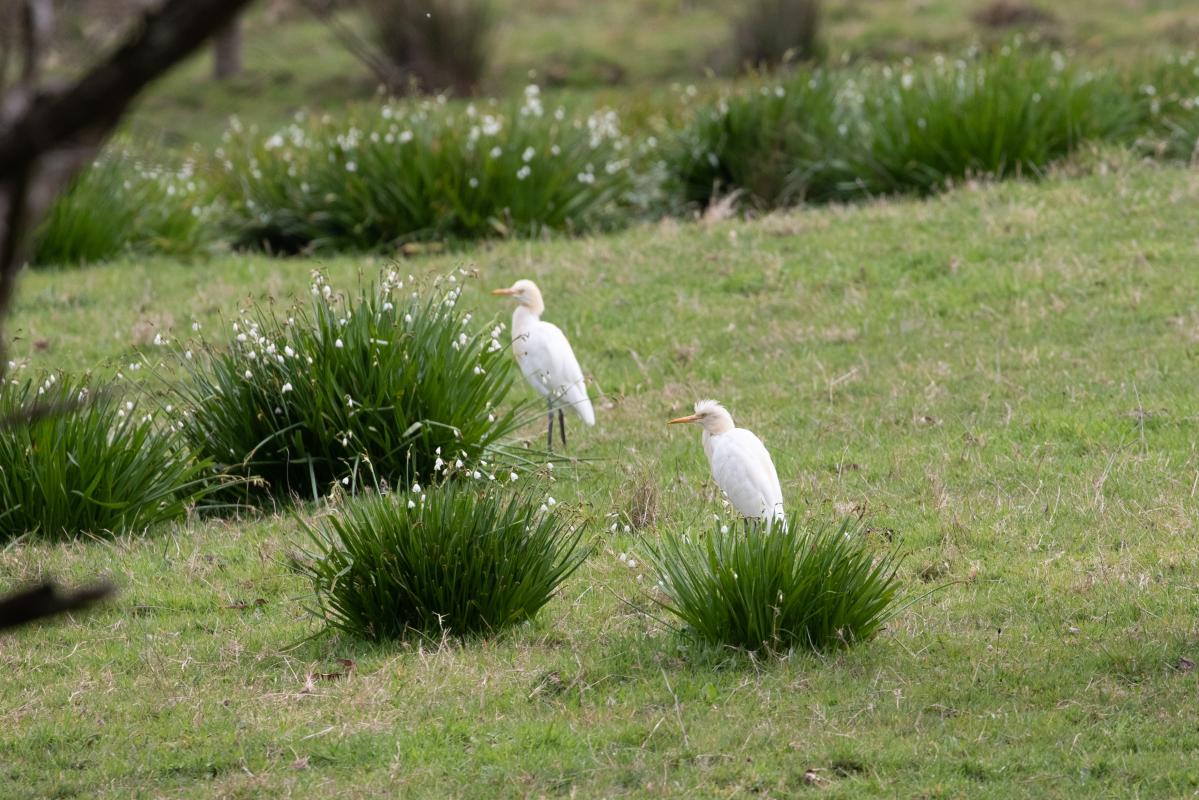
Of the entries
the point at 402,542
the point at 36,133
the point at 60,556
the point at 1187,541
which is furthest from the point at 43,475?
the point at 36,133

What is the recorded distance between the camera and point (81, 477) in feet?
24.2

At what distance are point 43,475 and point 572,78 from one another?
1948cm

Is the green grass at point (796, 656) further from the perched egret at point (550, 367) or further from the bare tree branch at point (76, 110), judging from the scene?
the bare tree branch at point (76, 110)

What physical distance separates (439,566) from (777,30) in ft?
62.0

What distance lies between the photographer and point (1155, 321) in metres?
9.77

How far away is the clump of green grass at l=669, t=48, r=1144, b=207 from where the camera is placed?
45.2 ft

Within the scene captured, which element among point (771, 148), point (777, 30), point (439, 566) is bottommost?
point (439, 566)

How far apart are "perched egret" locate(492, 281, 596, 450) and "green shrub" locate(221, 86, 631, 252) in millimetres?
4856

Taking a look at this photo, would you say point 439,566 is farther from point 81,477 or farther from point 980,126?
point 980,126

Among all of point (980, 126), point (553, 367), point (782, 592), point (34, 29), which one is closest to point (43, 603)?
point (34, 29)

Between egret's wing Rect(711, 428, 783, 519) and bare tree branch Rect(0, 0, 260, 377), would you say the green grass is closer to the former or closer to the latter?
egret's wing Rect(711, 428, 783, 519)

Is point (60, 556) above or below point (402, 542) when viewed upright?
below

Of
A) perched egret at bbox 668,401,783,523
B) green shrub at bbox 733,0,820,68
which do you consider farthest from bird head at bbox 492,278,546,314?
green shrub at bbox 733,0,820,68

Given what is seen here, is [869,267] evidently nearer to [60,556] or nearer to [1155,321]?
[1155,321]
